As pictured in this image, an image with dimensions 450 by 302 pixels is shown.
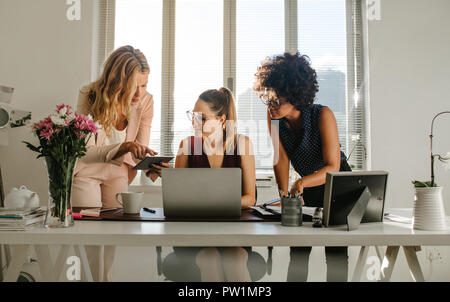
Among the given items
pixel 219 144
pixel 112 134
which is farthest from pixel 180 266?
pixel 112 134

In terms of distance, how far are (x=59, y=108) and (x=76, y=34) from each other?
2249 mm

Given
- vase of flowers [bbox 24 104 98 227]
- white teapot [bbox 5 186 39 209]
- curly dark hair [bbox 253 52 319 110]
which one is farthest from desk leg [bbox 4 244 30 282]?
curly dark hair [bbox 253 52 319 110]

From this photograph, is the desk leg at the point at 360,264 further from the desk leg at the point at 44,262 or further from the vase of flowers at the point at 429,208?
the desk leg at the point at 44,262

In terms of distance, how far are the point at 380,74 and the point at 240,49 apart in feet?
4.40

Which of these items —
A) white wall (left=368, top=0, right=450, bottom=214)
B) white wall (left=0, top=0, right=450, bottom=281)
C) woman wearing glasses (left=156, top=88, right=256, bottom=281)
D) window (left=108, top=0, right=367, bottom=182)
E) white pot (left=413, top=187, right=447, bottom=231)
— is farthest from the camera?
window (left=108, top=0, right=367, bottom=182)

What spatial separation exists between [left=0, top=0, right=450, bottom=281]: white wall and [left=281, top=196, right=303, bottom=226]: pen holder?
184 cm

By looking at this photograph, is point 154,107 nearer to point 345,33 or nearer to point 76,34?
point 76,34

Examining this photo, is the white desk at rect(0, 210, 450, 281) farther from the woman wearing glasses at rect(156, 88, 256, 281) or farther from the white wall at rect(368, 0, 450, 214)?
Result: the white wall at rect(368, 0, 450, 214)

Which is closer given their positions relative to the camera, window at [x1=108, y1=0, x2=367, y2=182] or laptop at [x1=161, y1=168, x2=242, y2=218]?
laptop at [x1=161, y1=168, x2=242, y2=218]

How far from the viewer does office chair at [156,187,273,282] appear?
151cm

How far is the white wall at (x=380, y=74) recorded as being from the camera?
316 centimetres

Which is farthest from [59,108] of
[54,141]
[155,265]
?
[155,265]

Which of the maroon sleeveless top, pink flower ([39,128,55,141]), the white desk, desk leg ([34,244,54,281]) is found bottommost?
desk leg ([34,244,54,281])

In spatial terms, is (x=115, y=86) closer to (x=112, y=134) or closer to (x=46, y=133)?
(x=112, y=134)
